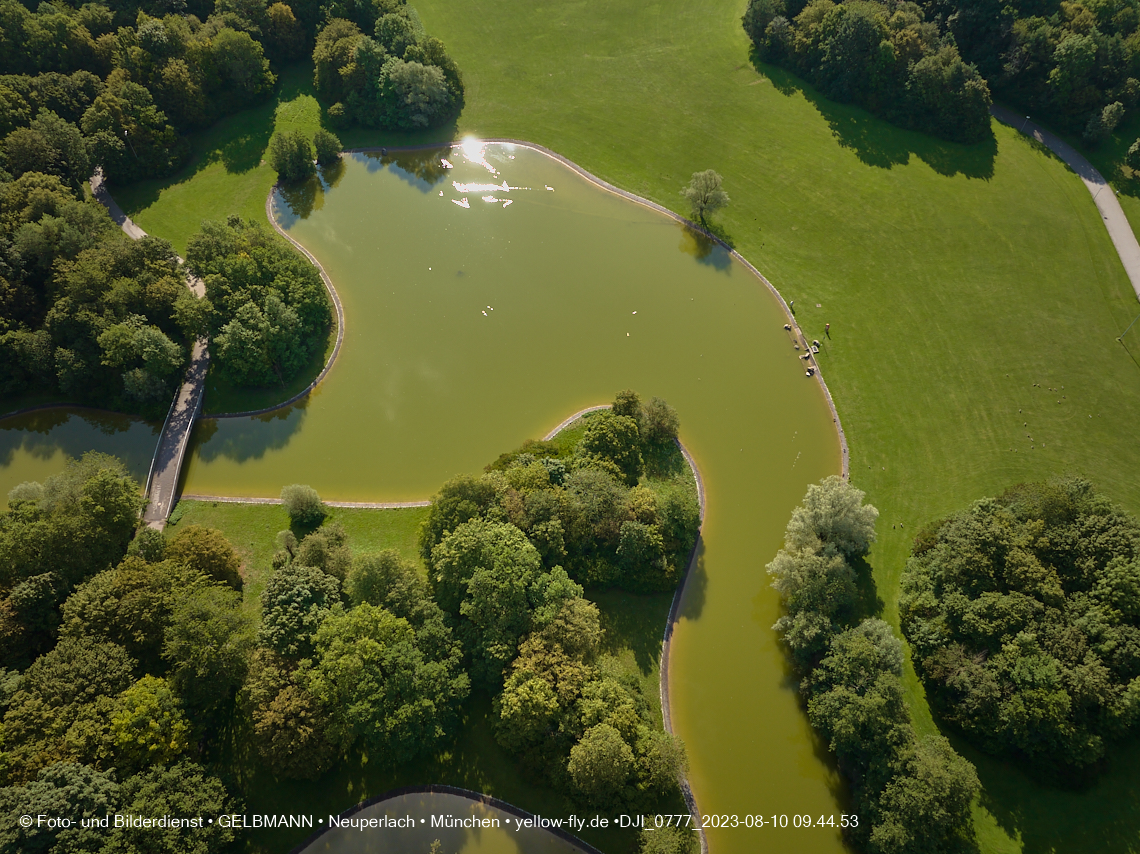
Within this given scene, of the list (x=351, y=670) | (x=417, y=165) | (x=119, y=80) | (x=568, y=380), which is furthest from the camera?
(x=417, y=165)

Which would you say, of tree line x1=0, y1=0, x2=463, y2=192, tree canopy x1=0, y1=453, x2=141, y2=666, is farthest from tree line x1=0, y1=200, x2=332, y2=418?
tree canopy x1=0, y1=453, x2=141, y2=666

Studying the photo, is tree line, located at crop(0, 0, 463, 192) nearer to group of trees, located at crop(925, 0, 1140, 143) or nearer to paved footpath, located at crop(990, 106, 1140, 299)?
group of trees, located at crop(925, 0, 1140, 143)

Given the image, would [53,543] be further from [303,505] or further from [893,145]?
[893,145]

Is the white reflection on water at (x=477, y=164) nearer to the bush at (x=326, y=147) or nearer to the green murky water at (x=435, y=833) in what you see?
the bush at (x=326, y=147)

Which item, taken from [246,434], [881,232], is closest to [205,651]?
[246,434]

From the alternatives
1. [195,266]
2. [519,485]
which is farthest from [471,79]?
[519,485]

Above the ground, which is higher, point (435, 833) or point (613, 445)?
point (613, 445)

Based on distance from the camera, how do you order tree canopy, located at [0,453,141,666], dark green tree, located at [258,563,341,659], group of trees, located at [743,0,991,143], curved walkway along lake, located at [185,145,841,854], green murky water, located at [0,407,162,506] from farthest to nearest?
group of trees, located at [743,0,991,143] < green murky water, located at [0,407,162,506] < curved walkway along lake, located at [185,145,841,854] < tree canopy, located at [0,453,141,666] < dark green tree, located at [258,563,341,659]
